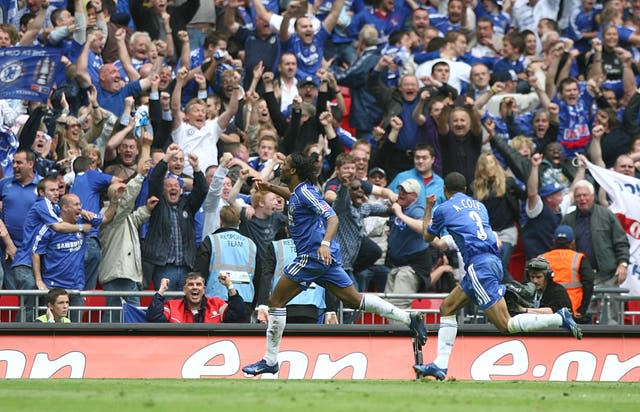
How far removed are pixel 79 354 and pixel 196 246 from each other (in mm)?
2466

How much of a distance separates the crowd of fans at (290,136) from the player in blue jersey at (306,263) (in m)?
1.88

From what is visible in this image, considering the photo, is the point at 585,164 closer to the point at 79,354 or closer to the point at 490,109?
the point at 490,109

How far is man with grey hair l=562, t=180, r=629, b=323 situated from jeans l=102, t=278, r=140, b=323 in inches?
221

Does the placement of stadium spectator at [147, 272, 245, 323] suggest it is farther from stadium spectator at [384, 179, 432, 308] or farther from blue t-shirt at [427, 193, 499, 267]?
blue t-shirt at [427, 193, 499, 267]

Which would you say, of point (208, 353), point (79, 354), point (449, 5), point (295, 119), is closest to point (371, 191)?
point (295, 119)

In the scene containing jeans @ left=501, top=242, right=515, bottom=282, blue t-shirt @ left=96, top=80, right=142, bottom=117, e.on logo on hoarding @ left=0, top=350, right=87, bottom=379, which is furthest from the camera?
→ blue t-shirt @ left=96, top=80, right=142, bottom=117

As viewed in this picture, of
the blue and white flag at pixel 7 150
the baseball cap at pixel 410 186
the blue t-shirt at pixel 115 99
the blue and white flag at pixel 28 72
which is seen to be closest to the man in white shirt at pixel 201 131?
the blue t-shirt at pixel 115 99

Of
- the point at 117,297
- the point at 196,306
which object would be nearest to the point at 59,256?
the point at 117,297

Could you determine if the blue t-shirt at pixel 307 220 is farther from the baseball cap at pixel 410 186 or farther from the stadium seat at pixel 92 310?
the baseball cap at pixel 410 186

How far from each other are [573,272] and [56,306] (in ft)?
19.4

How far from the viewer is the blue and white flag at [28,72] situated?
1655 centimetres

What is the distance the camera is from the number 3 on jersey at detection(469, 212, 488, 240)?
13109 millimetres

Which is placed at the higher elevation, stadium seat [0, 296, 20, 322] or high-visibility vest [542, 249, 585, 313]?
high-visibility vest [542, 249, 585, 313]

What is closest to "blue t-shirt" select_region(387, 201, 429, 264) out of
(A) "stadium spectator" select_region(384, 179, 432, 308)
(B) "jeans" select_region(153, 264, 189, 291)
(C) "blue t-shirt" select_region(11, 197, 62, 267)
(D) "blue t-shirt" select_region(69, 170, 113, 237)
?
(A) "stadium spectator" select_region(384, 179, 432, 308)
